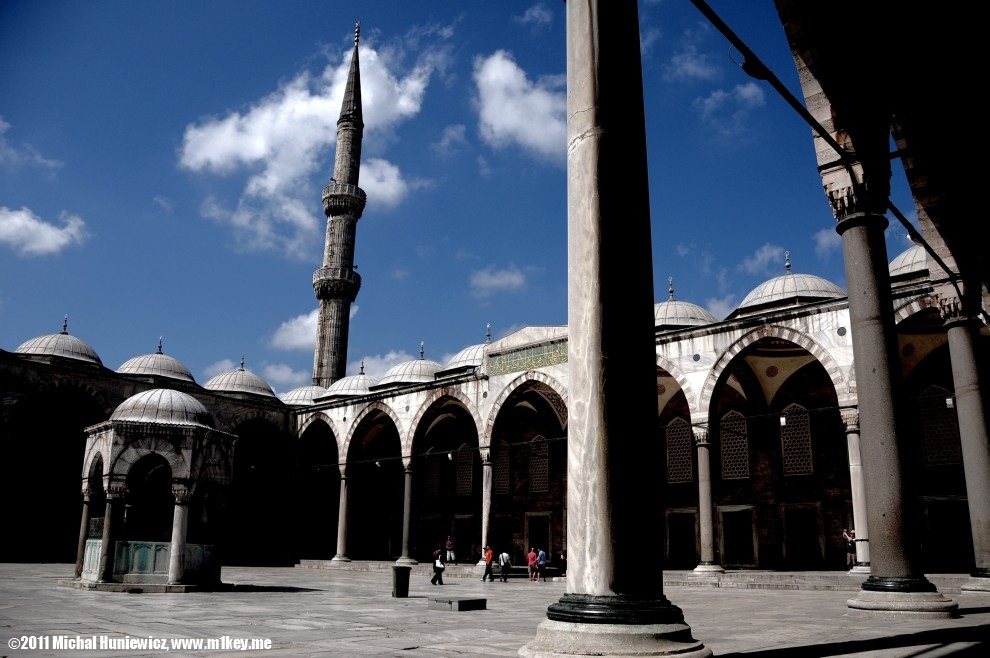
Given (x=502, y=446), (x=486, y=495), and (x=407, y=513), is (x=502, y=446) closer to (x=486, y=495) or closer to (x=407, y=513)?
(x=486, y=495)

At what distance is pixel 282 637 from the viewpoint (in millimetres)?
5680

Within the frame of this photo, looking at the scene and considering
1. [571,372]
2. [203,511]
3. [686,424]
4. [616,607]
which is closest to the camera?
[616,607]

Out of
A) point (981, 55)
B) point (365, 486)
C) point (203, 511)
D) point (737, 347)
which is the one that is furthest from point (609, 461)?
point (365, 486)

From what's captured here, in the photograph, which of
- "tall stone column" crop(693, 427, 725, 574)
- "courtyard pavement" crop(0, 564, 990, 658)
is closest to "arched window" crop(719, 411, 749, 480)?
"tall stone column" crop(693, 427, 725, 574)

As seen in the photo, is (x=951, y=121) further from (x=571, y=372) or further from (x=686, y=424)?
(x=686, y=424)

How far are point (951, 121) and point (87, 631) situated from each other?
9079mm

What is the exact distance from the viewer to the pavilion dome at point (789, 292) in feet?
68.6

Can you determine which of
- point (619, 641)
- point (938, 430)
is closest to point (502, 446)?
point (938, 430)

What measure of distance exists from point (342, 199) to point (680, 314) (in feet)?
50.1

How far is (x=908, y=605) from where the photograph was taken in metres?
6.02

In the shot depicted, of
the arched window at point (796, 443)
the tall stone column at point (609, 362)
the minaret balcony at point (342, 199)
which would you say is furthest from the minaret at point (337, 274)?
the tall stone column at point (609, 362)

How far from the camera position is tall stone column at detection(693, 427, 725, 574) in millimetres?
15906

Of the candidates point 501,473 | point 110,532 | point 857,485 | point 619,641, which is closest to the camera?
point 619,641

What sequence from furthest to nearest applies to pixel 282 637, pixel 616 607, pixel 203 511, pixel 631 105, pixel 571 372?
1. pixel 203 511
2. pixel 282 637
3. pixel 631 105
4. pixel 571 372
5. pixel 616 607
